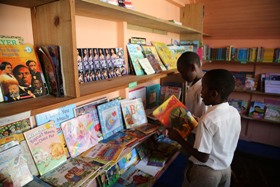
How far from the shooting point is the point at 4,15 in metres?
0.91

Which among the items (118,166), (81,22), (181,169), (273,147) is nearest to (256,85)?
(273,147)

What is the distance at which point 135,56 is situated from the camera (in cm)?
166

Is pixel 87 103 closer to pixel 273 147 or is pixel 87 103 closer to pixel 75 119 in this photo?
pixel 75 119

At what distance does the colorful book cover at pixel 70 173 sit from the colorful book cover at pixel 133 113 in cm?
56

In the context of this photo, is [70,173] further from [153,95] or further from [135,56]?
[153,95]

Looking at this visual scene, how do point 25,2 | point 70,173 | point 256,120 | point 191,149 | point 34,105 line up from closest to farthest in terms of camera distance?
point 34,105 < point 25,2 < point 70,173 < point 191,149 < point 256,120

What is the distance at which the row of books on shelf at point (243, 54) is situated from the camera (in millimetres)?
3319

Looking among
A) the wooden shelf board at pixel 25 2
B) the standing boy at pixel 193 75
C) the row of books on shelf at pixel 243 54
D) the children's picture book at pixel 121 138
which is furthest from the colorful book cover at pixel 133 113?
the row of books on shelf at pixel 243 54

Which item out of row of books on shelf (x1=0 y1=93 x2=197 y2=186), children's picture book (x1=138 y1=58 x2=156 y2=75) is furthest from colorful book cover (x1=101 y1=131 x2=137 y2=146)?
children's picture book (x1=138 y1=58 x2=156 y2=75)

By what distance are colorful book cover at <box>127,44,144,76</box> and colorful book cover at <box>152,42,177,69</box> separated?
1.03 ft

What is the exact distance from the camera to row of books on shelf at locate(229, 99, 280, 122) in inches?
136

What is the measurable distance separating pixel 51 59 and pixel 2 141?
440mm

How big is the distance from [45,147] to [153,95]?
4.51 feet

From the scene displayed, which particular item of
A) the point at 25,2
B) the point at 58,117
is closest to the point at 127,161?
the point at 58,117
